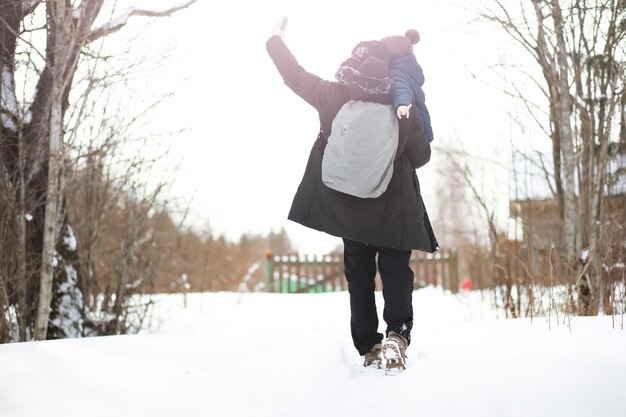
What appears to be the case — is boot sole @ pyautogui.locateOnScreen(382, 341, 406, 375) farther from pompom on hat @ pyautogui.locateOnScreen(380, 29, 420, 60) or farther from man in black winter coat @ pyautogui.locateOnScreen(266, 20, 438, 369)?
pompom on hat @ pyautogui.locateOnScreen(380, 29, 420, 60)

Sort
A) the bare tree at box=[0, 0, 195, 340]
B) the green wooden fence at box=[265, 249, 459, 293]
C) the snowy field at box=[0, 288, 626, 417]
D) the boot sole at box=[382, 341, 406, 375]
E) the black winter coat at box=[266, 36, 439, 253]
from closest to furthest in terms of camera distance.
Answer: the snowy field at box=[0, 288, 626, 417]
the boot sole at box=[382, 341, 406, 375]
the black winter coat at box=[266, 36, 439, 253]
the bare tree at box=[0, 0, 195, 340]
the green wooden fence at box=[265, 249, 459, 293]

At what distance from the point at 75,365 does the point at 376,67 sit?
157 centimetres

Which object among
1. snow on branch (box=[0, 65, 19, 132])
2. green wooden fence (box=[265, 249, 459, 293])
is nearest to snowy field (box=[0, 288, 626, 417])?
snow on branch (box=[0, 65, 19, 132])

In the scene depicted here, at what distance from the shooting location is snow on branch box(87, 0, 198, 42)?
13.2 ft

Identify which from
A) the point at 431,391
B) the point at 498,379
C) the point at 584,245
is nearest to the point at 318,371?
the point at 431,391

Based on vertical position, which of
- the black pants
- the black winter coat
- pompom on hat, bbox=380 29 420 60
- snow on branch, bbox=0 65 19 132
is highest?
snow on branch, bbox=0 65 19 132

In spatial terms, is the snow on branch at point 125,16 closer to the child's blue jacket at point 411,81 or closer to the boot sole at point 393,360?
the child's blue jacket at point 411,81

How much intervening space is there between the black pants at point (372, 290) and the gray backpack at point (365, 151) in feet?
1.06

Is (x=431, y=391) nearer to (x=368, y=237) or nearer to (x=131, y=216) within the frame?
(x=368, y=237)

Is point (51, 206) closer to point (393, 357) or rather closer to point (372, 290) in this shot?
point (372, 290)

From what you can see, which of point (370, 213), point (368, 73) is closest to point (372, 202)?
point (370, 213)

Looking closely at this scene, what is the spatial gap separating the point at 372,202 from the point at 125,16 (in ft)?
9.97

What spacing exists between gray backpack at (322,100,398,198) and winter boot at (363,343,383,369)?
644mm

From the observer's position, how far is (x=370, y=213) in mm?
2209
